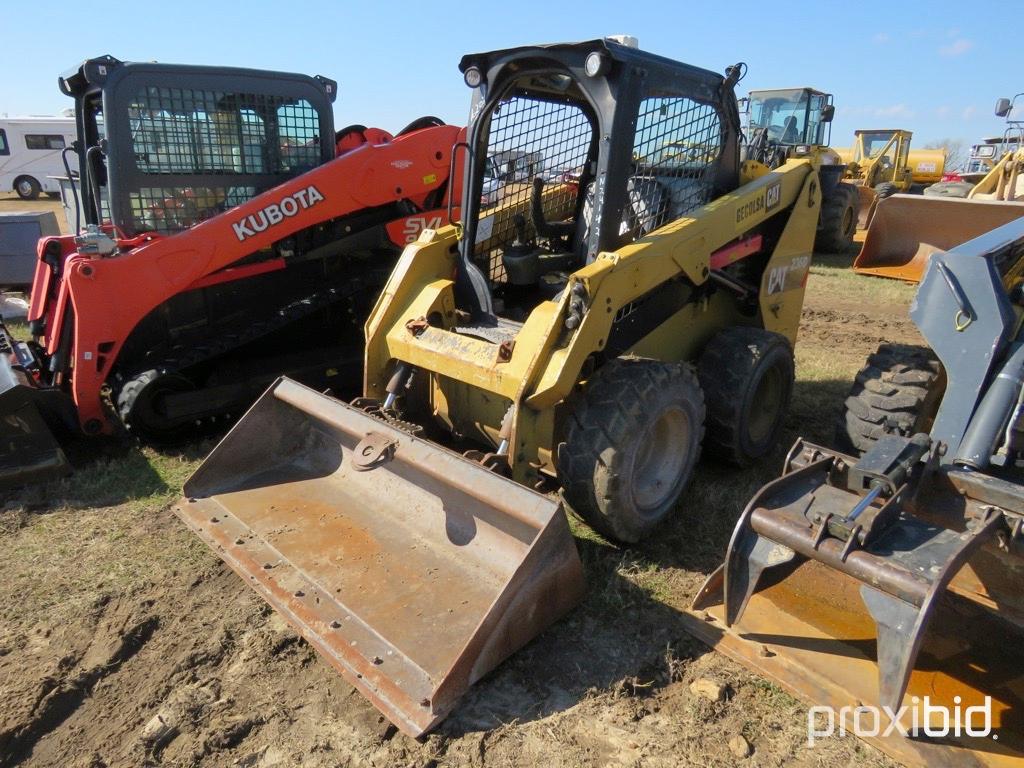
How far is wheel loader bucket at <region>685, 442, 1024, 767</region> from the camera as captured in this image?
212 centimetres

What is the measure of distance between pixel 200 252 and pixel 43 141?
25.9 meters

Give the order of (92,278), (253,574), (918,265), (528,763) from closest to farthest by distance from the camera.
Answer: (528,763) < (253,574) < (92,278) < (918,265)

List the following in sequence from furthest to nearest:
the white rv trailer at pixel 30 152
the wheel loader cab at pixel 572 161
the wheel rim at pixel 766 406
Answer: the white rv trailer at pixel 30 152 < the wheel rim at pixel 766 406 < the wheel loader cab at pixel 572 161

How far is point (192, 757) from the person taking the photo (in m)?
2.31

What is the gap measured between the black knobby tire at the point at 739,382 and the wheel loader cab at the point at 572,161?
825 millimetres

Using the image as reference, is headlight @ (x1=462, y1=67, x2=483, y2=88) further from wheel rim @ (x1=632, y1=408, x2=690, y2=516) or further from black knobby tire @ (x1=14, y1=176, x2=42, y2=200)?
black knobby tire @ (x1=14, y1=176, x2=42, y2=200)

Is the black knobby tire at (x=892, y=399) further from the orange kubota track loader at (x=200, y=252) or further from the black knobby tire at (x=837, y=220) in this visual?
the black knobby tire at (x=837, y=220)

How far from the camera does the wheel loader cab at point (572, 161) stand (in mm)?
3395

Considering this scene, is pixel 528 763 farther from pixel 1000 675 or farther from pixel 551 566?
pixel 1000 675

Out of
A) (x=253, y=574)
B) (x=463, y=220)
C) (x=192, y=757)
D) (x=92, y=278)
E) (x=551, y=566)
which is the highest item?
(x=463, y=220)

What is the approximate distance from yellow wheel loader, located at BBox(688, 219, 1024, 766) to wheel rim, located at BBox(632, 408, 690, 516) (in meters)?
0.72

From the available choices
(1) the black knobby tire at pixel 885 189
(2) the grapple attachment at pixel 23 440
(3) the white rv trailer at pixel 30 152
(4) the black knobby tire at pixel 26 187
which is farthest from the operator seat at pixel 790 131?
(4) the black knobby tire at pixel 26 187

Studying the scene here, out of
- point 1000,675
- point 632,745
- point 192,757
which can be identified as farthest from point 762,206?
point 192,757

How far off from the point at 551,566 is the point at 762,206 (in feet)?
8.81
